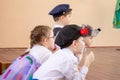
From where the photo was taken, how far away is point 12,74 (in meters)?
1.84

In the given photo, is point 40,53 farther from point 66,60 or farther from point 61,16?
point 61,16

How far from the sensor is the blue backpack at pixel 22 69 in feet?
5.95

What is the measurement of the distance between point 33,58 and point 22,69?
0.11 metres

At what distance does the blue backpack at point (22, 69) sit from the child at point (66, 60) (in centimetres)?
22

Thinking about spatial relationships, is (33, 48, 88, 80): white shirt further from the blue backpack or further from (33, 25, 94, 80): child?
the blue backpack

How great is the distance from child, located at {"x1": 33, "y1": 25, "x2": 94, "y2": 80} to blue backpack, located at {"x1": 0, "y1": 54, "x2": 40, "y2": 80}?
0.22 meters

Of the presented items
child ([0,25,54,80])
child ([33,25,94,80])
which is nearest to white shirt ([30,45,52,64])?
child ([0,25,54,80])

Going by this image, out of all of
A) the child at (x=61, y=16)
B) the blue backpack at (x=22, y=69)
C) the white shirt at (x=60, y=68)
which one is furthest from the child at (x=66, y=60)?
the child at (x=61, y=16)

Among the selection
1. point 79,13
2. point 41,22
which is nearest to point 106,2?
point 79,13

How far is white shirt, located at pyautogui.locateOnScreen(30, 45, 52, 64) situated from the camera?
6.16ft

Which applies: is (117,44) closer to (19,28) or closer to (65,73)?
(19,28)

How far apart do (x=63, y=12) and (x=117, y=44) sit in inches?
177

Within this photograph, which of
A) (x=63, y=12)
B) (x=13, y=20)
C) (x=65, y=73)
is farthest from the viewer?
(x=13, y=20)

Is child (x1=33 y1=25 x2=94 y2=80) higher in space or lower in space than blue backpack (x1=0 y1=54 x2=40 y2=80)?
higher
